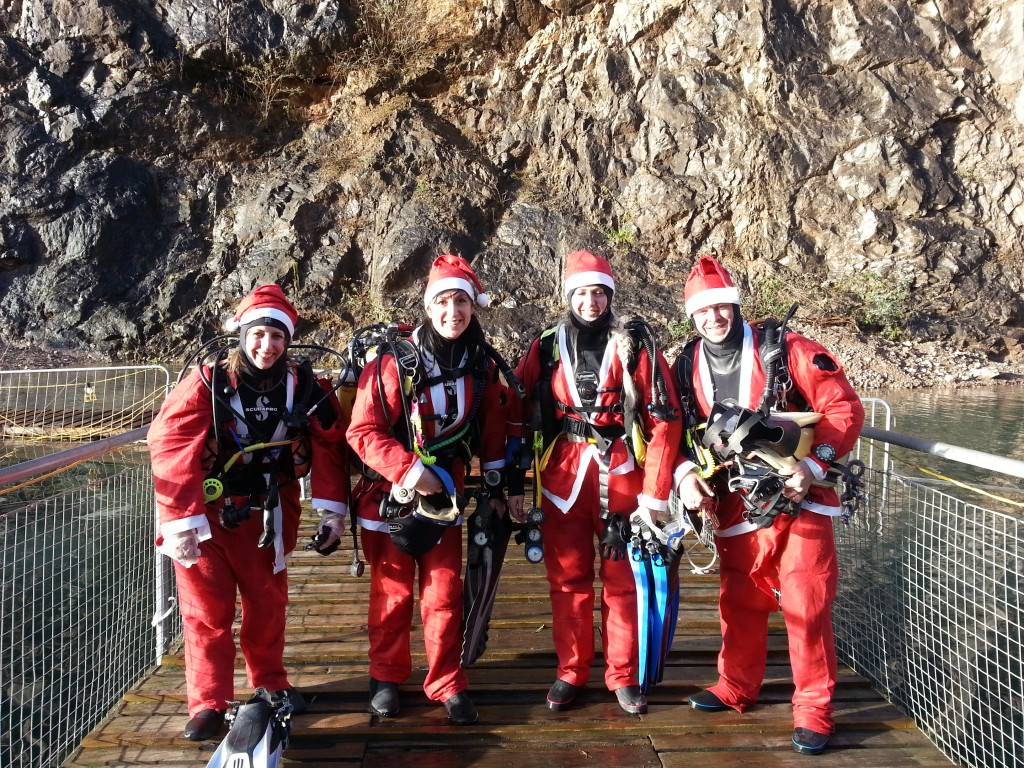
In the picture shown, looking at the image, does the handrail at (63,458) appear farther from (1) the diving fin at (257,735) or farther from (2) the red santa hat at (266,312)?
(1) the diving fin at (257,735)

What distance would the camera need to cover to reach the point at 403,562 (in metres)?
3.11

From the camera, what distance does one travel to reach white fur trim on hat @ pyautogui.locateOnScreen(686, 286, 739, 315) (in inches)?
119

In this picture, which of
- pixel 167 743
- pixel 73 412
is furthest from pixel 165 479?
pixel 73 412

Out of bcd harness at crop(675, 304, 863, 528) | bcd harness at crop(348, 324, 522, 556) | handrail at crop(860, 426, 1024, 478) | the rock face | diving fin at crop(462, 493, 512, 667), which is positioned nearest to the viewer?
handrail at crop(860, 426, 1024, 478)

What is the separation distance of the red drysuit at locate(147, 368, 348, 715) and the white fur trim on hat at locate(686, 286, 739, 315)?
165cm

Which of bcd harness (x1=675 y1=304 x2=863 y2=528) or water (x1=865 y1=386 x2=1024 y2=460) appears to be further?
water (x1=865 y1=386 x2=1024 y2=460)

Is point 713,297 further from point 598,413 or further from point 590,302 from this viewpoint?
point 598,413

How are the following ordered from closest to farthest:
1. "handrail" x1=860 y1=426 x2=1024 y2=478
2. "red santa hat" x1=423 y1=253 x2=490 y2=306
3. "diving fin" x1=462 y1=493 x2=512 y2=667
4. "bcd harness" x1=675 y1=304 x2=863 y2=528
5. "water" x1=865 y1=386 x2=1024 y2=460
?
"handrail" x1=860 y1=426 x2=1024 y2=478, "bcd harness" x1=675 y1=304 x2=863 y2=528, "red santa hat" x1=423 y1=253 x2=490 y2=306, "diving fin" x1=462 y1=493 x2=512 y2=667, "water" x1=865 y1=386 x2=1024 y2=460

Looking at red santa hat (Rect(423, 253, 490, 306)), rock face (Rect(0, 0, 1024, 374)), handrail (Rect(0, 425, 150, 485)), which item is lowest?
handrail (Rect(0, 425, 150, 485))

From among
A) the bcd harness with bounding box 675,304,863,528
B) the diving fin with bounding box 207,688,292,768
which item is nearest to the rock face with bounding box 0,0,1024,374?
the bcd harness with bounding box 675,304,863,528

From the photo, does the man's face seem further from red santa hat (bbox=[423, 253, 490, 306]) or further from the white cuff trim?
the white cuff trim

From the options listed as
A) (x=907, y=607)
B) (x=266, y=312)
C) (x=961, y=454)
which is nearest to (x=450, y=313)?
(x=266, y=312)

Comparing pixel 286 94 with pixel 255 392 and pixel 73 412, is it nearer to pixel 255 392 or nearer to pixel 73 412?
pixel 73 412

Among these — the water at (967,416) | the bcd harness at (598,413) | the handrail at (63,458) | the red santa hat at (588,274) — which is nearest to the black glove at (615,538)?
the bcd harness at (598,413)
